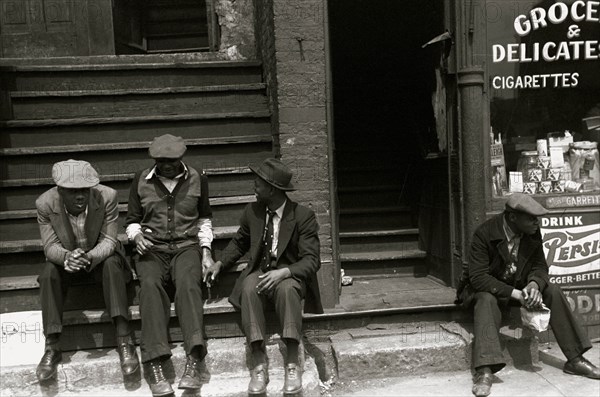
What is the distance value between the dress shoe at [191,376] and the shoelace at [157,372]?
0.14 m

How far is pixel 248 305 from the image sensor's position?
405 cm

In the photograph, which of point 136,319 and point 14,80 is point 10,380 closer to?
point 136,319

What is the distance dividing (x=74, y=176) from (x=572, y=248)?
4365 mm

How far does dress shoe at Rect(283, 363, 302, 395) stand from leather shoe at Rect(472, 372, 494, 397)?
4.26ft

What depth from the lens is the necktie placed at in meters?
4.38

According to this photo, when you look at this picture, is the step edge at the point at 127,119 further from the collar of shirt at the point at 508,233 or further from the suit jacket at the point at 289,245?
the collar of shirt at the point at 508,233

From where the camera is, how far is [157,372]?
3.83 metres

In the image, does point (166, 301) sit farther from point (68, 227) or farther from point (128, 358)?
point (68, 227)

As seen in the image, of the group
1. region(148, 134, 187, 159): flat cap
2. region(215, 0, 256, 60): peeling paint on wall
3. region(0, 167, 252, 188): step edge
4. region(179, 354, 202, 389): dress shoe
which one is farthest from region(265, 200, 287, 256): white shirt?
region(215, 0, 256, 60): peeling paint on wall

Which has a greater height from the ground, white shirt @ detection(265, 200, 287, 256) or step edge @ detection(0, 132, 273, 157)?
step edge @ detection(0, 132, 273, 157)

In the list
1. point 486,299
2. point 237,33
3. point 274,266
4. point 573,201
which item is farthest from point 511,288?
point 237,33

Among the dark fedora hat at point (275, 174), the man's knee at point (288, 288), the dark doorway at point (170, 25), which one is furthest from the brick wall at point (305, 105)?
the dark doorway at point (170, 25)

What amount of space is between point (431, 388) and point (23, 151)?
4259 millimetres

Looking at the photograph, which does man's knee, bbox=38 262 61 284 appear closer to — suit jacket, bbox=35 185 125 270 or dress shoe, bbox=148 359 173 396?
suit jacket, bbox=35 185 125 270
